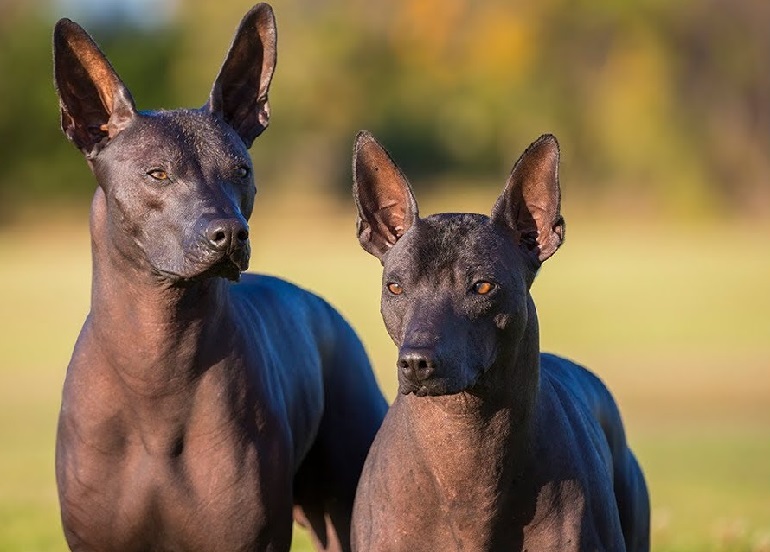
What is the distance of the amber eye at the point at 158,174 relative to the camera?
6.88 m

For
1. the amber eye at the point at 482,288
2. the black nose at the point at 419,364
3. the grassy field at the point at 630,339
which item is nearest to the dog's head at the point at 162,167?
the amber eye at the point at 482,288

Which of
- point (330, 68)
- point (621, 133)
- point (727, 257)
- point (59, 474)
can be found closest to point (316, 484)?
point (59, 474)

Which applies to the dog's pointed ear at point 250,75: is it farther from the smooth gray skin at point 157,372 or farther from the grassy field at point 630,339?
the grassy field at point 630,339

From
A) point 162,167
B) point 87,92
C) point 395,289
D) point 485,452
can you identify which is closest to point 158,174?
point 162,167

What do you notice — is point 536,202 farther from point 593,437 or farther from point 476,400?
point 593,437

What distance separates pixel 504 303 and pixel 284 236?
45843 millimetres

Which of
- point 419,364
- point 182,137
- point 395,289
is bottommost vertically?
point 419,364

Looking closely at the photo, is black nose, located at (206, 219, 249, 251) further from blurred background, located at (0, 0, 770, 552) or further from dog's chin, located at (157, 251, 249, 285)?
blurred background, located at (0, 0, 770, 552)

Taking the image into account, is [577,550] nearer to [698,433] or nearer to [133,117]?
[133,117]

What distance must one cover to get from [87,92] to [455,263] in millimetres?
2024

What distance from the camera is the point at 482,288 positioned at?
243 inches

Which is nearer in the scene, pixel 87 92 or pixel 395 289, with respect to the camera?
pixel 395 289

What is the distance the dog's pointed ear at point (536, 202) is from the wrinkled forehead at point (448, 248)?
247 mm

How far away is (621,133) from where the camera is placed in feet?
167
